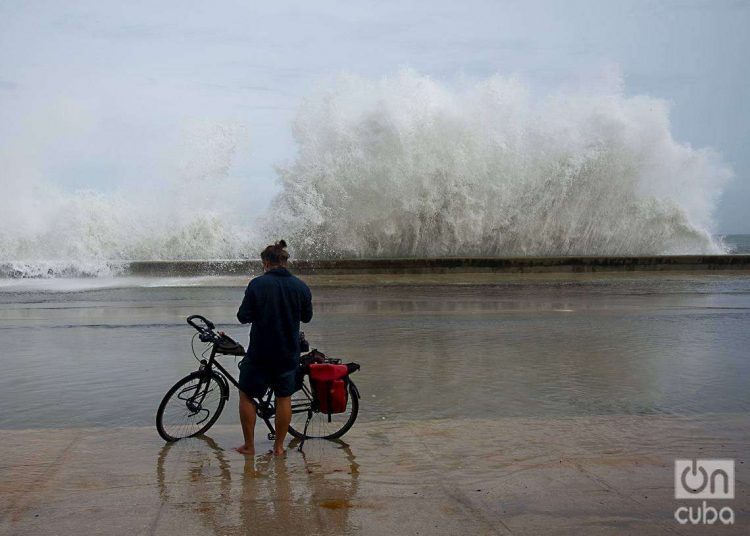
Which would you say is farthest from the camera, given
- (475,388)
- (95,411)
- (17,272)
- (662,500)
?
(17,272)

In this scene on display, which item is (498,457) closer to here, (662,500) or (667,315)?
(662,500)

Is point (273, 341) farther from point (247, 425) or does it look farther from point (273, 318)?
point (247, 425)

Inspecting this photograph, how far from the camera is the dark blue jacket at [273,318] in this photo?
204 inches

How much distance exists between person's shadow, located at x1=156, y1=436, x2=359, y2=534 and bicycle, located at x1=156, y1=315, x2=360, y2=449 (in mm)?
123

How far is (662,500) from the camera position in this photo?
4.18 meters

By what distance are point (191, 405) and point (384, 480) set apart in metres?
1.71

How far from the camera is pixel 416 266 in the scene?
25328mm

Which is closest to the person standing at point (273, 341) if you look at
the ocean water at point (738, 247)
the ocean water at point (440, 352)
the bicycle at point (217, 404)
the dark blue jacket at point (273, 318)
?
the dark blue jacket at point (273, 318)

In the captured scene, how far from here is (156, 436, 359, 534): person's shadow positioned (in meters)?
3.91

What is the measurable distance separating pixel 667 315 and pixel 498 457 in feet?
31.1

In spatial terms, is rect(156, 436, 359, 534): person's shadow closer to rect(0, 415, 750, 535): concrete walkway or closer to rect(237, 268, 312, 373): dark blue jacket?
rect(0, 415, 750, 535): concrete walkway

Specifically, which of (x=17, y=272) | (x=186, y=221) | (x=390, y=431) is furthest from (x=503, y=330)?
(x=186, y=221)

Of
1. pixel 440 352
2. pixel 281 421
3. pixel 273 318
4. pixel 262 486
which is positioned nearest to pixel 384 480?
pixel 262 486

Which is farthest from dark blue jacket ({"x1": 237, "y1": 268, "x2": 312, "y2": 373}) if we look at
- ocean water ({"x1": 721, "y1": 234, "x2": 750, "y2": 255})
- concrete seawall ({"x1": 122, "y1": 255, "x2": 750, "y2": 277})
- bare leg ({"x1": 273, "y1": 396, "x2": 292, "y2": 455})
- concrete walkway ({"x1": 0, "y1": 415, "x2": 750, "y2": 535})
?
ocean water ({"x1": 721, "y1": 234, "x2": 750, "y2": 255})
